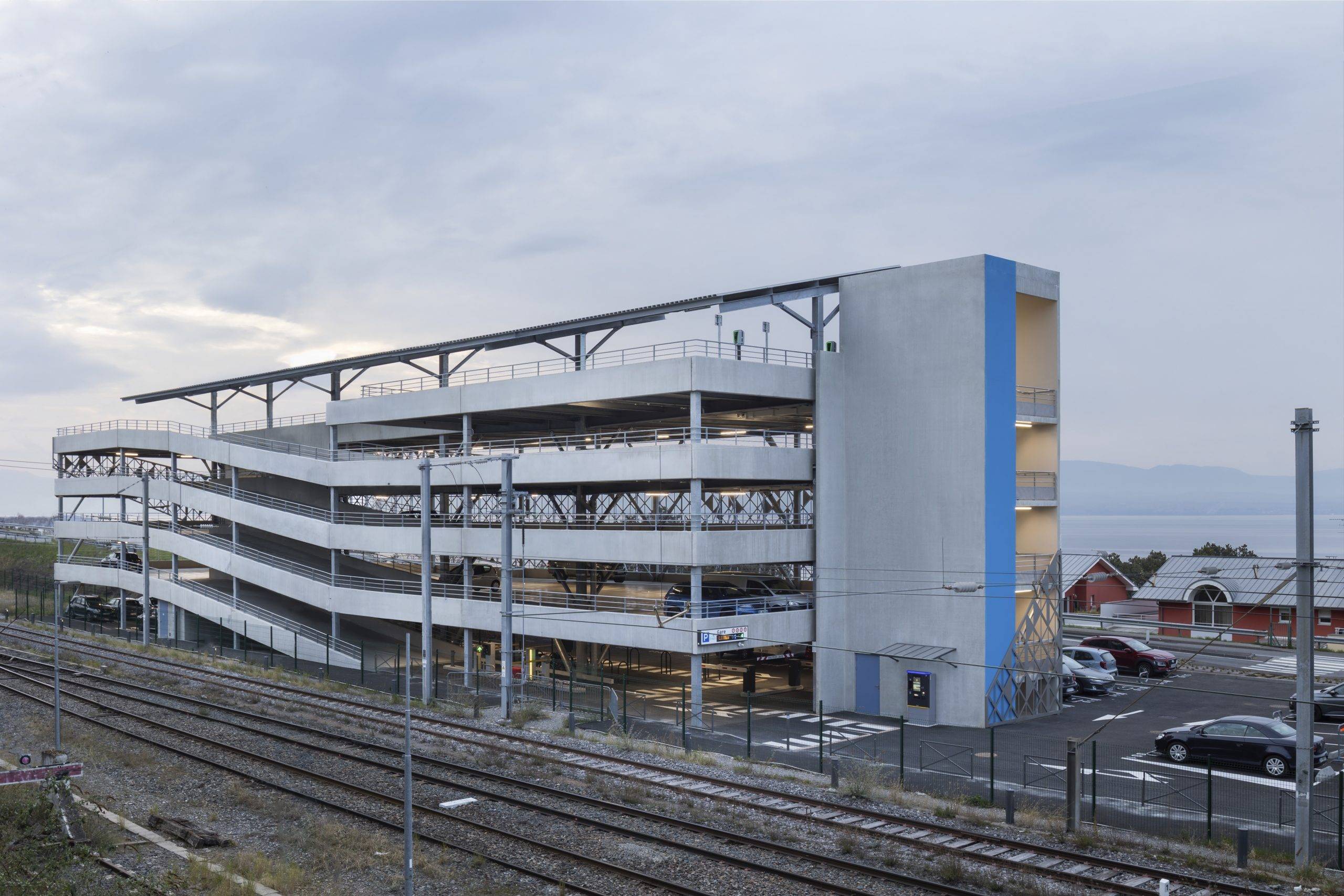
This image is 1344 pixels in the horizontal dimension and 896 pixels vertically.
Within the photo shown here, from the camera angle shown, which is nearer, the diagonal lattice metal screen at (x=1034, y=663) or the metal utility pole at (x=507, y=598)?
the metal utility pole at (x=507, y=598)

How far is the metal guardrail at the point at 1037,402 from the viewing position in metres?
36.8

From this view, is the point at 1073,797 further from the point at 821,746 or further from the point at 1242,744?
the point at 1242,744

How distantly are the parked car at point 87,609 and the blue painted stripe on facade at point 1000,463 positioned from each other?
55.2 metres

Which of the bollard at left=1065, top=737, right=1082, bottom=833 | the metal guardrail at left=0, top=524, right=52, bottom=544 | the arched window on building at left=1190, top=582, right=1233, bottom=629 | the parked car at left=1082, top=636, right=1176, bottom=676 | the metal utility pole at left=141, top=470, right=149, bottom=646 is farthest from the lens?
the metal guardrail at left=0, top=524, right=52, bottom=544

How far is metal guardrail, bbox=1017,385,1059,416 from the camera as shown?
36750 millimetres

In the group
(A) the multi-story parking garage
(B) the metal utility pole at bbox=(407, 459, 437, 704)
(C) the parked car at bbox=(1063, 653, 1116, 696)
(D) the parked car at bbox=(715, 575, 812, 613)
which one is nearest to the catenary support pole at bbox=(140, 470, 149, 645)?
(A) the multi-story parking garage

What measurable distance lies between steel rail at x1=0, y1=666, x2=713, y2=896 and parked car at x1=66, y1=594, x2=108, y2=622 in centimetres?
3153

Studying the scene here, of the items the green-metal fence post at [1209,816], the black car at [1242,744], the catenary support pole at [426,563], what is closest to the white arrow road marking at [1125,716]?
the black car at [1242,744]

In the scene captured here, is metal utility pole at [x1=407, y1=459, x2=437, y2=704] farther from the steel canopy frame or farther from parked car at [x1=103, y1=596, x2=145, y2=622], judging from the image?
parked car at [x1=103, y1=596, x2=145, y2=622]

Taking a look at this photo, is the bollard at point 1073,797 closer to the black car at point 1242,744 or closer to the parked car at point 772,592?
the black car at point 1242,744

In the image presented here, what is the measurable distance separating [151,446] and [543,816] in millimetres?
47633

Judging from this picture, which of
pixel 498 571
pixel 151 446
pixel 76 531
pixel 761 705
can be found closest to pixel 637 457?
pixel 761 705

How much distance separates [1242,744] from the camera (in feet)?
85.1

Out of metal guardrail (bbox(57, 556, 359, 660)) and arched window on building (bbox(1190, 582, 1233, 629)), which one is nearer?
metal guardrail (bbox(57, 556, 359, 660))
